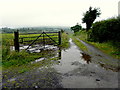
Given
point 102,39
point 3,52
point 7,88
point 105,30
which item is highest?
point 105,30

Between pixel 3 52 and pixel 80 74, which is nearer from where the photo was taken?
pixel 80 74

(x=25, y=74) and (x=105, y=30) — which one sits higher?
(x=105, y=30)

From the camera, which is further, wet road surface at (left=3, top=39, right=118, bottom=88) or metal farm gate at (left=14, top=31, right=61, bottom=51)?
metal farm gate at (left=14, top=31, right=61, bottom=51)

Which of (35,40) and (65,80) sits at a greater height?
(35,40)

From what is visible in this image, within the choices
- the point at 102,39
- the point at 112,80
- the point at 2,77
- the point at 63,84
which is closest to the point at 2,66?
the point at 2,77

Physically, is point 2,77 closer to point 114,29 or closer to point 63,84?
point 63,84

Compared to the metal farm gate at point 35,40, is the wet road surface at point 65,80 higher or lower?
lower

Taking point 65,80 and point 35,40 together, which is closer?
point 65,80

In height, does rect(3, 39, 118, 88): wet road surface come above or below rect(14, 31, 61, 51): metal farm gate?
below

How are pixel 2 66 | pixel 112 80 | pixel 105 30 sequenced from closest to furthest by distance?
pixel 112 80, pixel 2 66, pixel 105 30

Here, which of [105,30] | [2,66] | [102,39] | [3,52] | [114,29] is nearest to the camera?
[2,66]

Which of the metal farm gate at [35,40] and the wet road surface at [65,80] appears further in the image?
the metal farm gate at [35,40]

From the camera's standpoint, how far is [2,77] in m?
4.16

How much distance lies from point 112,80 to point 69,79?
1.71 metres
